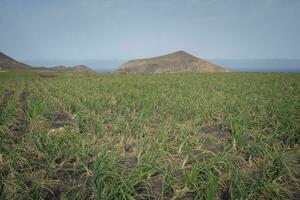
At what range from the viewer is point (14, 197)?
2.95 meters

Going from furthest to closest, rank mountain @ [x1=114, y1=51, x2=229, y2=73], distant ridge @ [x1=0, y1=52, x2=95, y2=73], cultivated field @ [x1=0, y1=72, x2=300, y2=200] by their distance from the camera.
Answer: mountain @ [x1=114, y1=51, x2=229, y2=73] < distant ridge @ [x1=0, y1=52, x2=95, y2=73] < cultivated field @ [x1=0, y1=72, x2=300, y2=200]

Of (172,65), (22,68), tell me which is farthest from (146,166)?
(172,65)

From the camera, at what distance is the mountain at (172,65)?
96744mm

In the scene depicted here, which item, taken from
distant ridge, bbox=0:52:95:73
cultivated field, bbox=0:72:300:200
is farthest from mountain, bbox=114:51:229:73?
cultivated field, bbox=0:72:300:200

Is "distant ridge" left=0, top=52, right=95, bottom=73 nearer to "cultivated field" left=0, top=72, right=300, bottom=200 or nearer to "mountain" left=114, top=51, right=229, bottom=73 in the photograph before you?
"mountain" left=114, top=51, right=229, bottom=73

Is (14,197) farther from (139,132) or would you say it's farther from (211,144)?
(211,144)

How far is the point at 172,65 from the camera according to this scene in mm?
101125

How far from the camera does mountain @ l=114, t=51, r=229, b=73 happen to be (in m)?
96.7

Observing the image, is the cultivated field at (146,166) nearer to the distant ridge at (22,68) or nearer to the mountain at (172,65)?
the distant ridge at (22,68)

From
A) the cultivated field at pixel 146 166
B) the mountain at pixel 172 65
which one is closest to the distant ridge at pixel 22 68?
the mountain at pixel 172 65

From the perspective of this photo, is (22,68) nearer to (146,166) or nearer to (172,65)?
(172,65)

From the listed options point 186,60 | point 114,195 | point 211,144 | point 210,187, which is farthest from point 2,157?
point 186,60

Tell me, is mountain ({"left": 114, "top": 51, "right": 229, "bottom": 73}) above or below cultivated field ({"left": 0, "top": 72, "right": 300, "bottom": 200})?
below

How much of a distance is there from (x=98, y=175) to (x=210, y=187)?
49.0 inches
